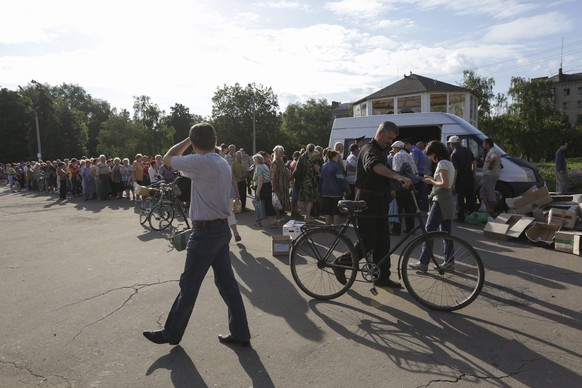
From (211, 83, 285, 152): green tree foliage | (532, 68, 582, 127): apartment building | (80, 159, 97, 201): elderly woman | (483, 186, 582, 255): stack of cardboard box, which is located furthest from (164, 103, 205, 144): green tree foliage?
(532, 68, 582, 127): apartment building

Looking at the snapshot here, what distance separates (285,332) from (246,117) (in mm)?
70127

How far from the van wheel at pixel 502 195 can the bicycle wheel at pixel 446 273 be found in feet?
22.7

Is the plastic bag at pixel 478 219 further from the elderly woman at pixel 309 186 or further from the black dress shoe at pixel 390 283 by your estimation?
the black dress shoe at pixel 390 283

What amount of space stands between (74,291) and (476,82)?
60.5 metres

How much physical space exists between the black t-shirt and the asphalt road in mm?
1326

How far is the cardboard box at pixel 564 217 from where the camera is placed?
Result: 7574 mm

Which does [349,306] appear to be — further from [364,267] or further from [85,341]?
[85,341]

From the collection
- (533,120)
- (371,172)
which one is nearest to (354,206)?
(371,172)

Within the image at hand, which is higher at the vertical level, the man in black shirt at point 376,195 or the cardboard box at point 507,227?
the man in black shirt at point 376,195

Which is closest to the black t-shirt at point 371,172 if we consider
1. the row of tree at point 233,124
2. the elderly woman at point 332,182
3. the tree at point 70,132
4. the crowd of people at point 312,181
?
the crowd of people at point 312,181

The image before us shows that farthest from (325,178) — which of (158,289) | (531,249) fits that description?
(158,289)

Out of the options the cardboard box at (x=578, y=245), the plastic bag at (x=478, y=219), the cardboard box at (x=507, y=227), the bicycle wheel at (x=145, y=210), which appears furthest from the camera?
the bicycle wheel at (x=145, y=210)

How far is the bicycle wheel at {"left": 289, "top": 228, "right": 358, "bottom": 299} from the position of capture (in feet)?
15.7

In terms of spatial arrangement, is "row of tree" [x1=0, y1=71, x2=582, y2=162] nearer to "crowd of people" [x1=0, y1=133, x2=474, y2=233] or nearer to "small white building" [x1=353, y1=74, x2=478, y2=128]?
"small white building" [x1=353, y1=74, x2=478, y2=128]
